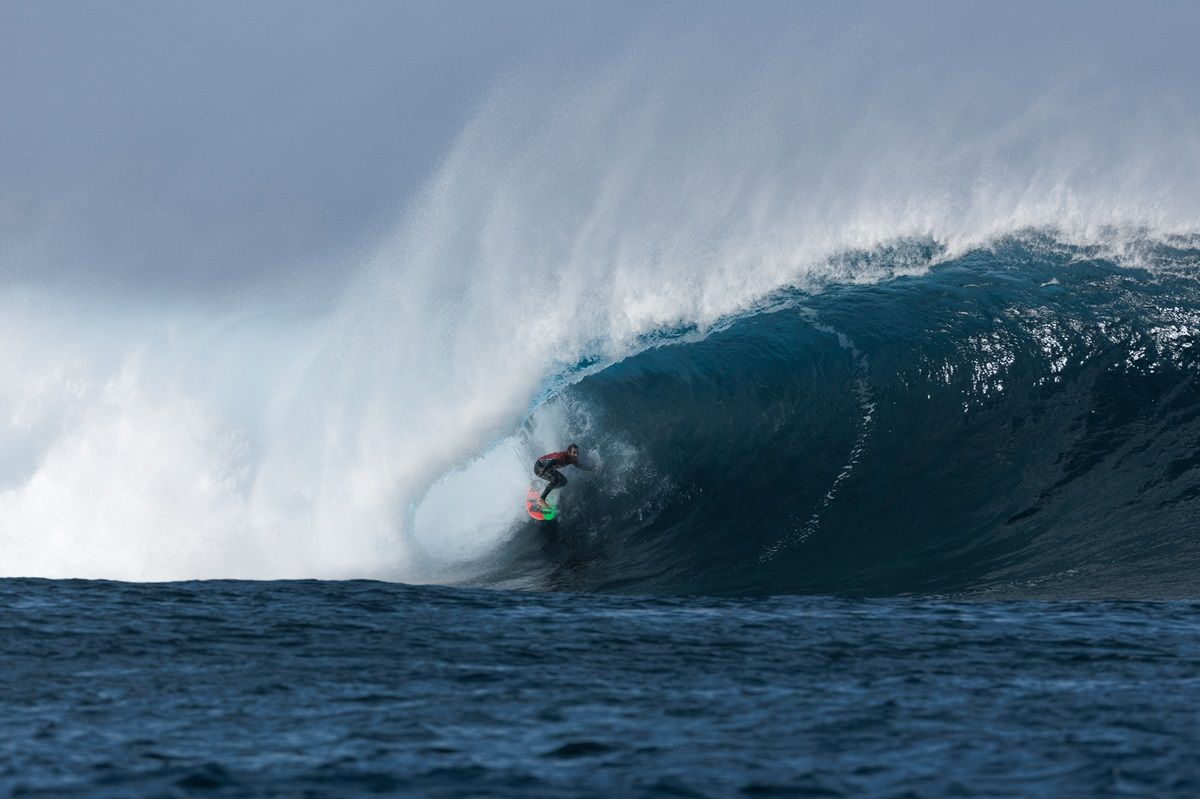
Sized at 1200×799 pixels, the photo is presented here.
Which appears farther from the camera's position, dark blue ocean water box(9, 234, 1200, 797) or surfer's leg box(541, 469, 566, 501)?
surfer's leg box(541, 469, 566, 501)

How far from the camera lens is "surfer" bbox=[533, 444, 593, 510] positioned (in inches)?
666

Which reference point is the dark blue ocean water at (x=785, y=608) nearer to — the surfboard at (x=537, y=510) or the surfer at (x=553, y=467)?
the surfboard at (x=537, y=510)

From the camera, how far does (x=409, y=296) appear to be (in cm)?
2150

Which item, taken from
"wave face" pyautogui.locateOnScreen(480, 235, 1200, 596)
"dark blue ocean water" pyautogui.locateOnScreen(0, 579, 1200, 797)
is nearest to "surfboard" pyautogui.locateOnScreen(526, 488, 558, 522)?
"wave face" pyautogui.locateOnScreen(480, 235, 1200, 596)

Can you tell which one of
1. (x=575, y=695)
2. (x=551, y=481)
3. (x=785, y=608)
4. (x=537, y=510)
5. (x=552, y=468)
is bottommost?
(x=575, y=695)

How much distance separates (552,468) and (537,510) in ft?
1.98

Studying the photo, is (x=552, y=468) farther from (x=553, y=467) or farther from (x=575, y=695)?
(x=575, y=695)

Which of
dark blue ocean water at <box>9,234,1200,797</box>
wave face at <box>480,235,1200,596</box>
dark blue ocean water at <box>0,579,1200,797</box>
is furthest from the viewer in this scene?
wave face at <box>480,235,1200,596</box>

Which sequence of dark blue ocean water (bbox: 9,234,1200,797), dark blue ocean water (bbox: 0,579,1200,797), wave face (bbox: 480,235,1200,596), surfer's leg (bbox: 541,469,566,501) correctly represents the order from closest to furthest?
dark blue ocean water (bbox: 0,579,1200,797) < dark blue ocean water (bbox: 9,234,1200,797) < wave face (bbox: 480,235,1200,596) < surfer's leg (bbox: 541,469,566,501)

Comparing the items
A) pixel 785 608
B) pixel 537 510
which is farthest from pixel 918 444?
pixel 785 608

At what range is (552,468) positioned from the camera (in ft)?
55.6

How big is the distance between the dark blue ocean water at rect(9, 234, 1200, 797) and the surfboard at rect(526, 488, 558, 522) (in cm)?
16

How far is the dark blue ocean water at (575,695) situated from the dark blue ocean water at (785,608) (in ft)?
0.11

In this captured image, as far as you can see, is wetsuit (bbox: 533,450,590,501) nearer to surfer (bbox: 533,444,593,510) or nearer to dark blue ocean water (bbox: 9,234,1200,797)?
surfer (bbox: 533,444,593,510)
